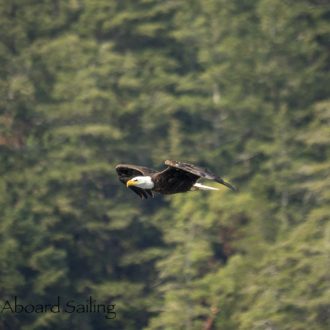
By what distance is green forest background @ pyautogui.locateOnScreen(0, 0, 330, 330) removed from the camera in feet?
73.3

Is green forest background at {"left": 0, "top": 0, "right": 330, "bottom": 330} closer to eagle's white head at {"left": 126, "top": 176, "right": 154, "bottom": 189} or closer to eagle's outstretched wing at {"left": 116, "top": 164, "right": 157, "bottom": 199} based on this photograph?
eagle's outstretched wing at {"left": 116, "top": 164, "right": 157, "bottom": 199}

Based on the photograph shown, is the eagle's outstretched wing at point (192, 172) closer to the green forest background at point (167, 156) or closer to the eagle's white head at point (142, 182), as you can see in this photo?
the eagle's white head at point (142, 182)

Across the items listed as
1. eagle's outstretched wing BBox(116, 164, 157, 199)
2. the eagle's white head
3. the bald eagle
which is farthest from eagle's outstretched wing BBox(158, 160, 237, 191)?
eagle's outstretched wing BBox(116, 164, 157, 199)

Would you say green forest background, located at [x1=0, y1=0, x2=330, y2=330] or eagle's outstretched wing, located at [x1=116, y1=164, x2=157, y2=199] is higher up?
green forest background, located at [x1=0, y1=0, x2=330, y2=330]

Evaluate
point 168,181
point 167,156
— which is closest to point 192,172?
point 168,181

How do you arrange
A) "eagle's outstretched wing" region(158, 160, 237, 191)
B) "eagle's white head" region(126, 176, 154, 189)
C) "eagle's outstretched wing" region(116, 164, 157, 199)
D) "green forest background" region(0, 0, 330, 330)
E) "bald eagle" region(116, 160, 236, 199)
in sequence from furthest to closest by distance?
"green forest background" region(0, 0, 330, 330)
"eagle's outstretched wing" region(116, 164, 157, 199)
"eagle's white head" region(126, 176, 154, 189)
"bald eagle" region(116, 160, 236, 199)
"eagle's outstretched wing" region(158, 160, 237, 191)

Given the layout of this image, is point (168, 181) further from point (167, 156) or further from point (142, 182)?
point (167, 156)

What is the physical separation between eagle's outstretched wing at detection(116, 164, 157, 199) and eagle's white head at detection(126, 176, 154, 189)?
254 millimetres

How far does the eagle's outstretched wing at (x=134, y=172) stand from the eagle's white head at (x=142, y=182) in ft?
0.83

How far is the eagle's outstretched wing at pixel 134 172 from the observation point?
16.2 m

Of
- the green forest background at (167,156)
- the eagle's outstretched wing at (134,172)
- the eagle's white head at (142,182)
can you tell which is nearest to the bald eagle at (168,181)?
the eagle's white head at (142,182)

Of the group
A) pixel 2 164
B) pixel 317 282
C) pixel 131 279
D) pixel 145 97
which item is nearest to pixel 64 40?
pixel 145 97

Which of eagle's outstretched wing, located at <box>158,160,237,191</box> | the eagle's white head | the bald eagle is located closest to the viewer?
eagle's outstretched wing, located at <box>158,160,237,191</box>

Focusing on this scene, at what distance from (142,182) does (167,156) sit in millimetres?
12653
